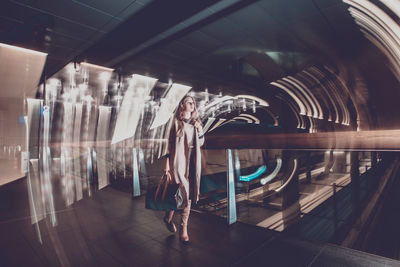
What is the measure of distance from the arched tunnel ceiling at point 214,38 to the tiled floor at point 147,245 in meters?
3.70

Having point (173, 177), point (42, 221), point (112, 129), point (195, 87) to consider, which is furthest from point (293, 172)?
point (112, 129)

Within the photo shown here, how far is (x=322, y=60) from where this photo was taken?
6.05m

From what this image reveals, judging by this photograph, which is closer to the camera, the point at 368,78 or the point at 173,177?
the point at 173,177

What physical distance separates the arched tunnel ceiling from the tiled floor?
3.70 m

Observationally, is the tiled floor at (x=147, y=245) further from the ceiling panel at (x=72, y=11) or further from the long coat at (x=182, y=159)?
the ceiling panel at (x=72, y=11)

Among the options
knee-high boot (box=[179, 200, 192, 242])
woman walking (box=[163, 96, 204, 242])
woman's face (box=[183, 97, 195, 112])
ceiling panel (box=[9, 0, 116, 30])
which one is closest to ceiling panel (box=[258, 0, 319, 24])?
woman's face (box=[183, 97, 195, 112])

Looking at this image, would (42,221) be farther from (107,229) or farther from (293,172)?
(293,172)

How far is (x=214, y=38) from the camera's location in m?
5.01

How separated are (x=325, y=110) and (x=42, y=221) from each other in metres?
6.86

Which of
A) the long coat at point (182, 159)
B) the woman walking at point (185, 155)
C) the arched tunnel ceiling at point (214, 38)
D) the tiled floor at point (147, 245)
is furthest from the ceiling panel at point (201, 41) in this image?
the tiled floor at point (147, 245)

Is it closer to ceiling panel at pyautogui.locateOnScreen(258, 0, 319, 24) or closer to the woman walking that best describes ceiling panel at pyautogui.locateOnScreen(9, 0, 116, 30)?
ceiling panel at pyautogui.locateOnScreen(258, 0, 319, 24)

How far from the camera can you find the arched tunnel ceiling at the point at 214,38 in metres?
3.87

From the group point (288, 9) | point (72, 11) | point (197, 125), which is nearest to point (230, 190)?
point (197, 125)

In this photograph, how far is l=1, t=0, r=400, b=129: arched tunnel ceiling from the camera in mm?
3869
